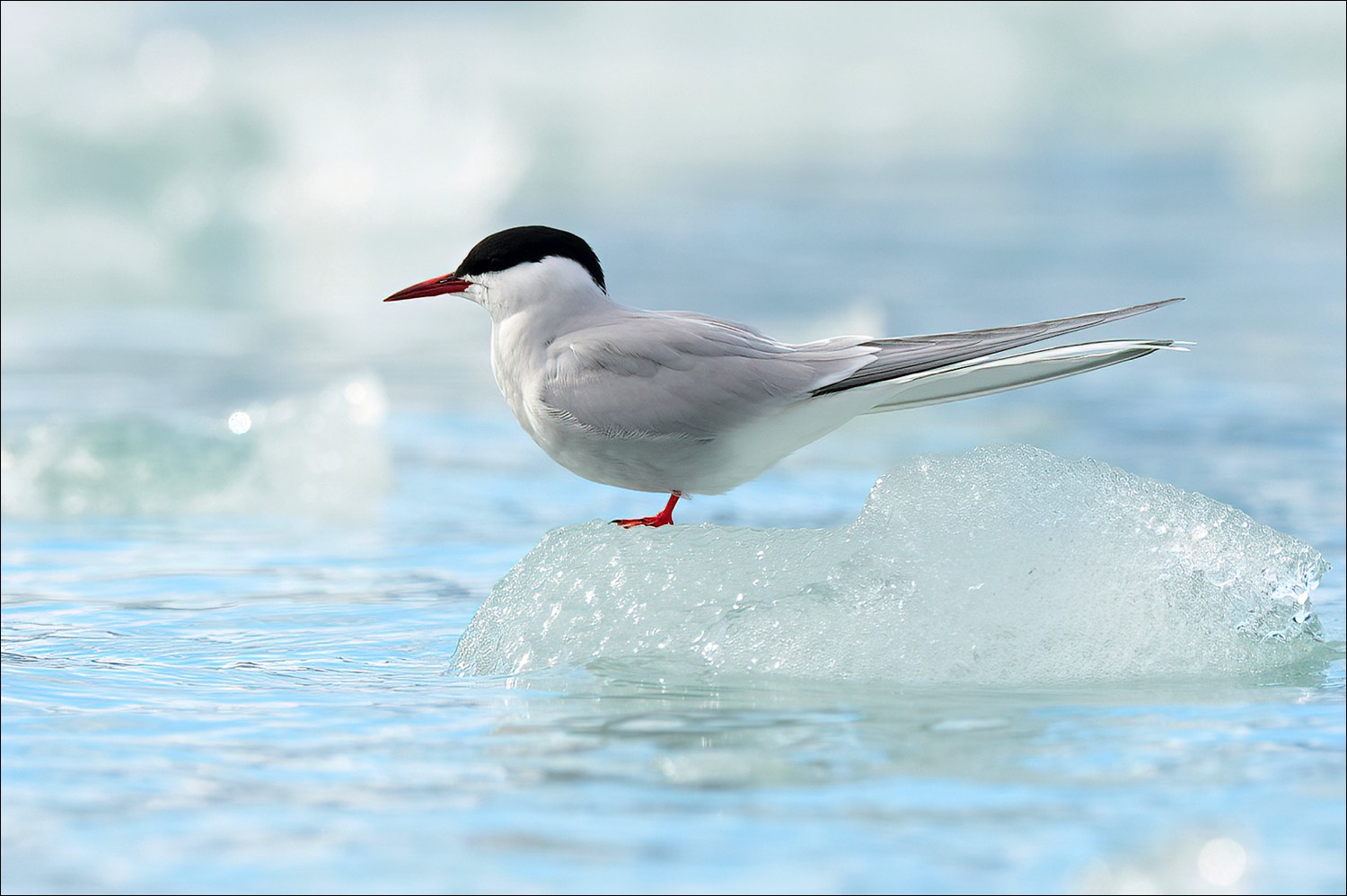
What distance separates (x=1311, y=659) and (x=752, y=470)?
4.39 ft

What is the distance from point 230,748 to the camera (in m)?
3.33

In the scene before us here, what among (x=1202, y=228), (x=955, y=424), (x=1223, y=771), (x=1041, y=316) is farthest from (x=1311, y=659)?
(x=1202, y=228)

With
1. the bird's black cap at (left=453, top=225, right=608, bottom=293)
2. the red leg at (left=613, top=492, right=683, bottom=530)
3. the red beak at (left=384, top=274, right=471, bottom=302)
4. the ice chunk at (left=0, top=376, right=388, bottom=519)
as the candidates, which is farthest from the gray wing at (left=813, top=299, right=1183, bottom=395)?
the ice chunk at (left=0, top=376, right=388, bottom=519)

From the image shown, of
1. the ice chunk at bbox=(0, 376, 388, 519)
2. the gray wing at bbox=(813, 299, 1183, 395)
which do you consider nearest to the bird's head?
the gray wing at bbox=(813, 299, 1183, 395)

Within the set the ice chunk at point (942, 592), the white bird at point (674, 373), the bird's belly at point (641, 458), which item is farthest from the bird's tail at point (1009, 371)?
the bird's belly at point (641, 458)

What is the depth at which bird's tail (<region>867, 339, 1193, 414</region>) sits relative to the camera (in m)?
3.64

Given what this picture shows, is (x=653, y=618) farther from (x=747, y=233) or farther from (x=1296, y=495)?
(x=747, y=233)

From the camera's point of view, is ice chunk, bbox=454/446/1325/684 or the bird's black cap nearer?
ice chunk, bbox=454/446/1325/684

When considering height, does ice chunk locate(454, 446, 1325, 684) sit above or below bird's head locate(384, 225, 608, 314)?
below

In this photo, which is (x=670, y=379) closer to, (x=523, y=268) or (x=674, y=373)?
(x=674, y=373)

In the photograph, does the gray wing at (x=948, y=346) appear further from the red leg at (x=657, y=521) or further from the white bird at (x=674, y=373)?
the red leg at (x=657, y=521)

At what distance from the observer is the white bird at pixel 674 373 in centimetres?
382

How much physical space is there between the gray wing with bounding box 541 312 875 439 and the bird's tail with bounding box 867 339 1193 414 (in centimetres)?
14

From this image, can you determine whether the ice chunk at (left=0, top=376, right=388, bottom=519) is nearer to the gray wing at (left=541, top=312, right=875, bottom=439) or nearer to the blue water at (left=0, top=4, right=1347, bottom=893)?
the blue water at (left=0, top=4, right=1347, bottom=893)
